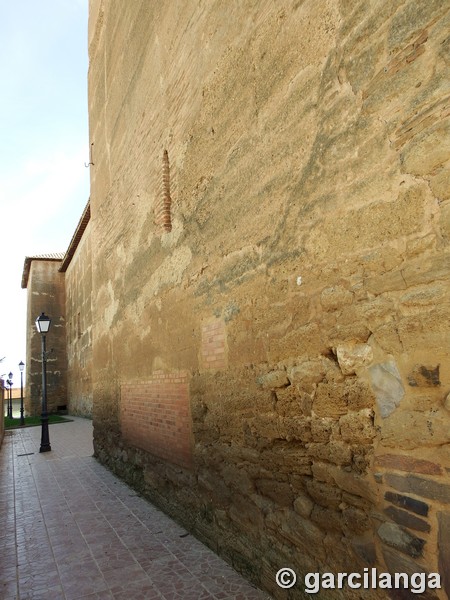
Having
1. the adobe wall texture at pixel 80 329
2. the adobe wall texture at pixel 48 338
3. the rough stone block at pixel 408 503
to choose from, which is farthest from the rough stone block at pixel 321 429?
the adobe wall texture at pixel 48 338

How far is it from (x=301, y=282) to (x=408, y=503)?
1299 millimetres

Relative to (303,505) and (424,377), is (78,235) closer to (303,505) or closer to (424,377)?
(303,505)

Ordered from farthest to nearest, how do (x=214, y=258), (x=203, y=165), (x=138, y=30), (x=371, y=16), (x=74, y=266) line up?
(x=74, y=266), (x=138, y=30), (x=203, y=165), (x=214, y=258), (x=371, y=16)

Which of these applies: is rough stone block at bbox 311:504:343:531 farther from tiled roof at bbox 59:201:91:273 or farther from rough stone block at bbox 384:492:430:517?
tiled roof at bbox 59:201:91:273

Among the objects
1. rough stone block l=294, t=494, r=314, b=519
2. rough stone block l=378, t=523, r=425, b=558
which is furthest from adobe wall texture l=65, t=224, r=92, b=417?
rough stone block l=378, t=523, r=425, b=558

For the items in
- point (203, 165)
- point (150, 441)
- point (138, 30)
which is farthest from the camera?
point (138, 30)

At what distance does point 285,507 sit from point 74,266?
23.1 metres

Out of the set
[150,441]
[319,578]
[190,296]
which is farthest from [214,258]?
[150,441]

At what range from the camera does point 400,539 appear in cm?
196

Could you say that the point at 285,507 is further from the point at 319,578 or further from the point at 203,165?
the point at 203,165

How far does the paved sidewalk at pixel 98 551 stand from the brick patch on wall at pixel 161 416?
0.69 metres

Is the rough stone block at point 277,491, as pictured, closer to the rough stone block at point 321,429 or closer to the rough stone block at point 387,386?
the rough stone block at point 321,429

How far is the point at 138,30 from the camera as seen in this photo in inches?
224

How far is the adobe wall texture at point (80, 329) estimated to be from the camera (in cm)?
1961
